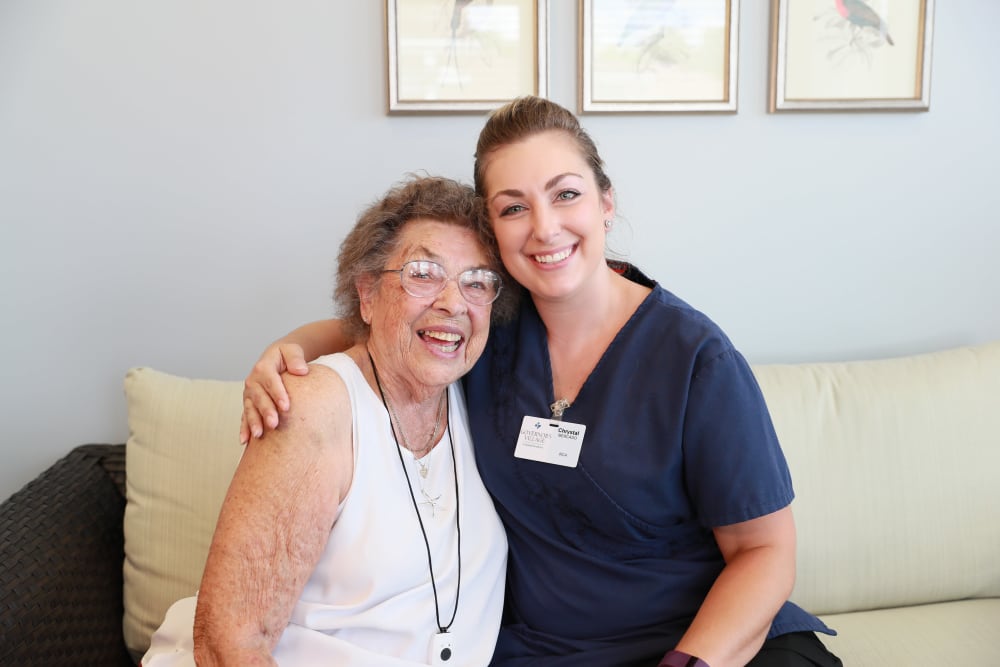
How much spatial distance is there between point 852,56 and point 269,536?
1.92 m

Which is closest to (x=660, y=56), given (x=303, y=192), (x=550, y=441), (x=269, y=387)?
(x=303, y=192)

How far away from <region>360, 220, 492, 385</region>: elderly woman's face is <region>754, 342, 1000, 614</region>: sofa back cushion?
2.84 feet

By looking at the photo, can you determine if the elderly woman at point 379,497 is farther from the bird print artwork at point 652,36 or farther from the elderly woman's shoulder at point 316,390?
the bird print artwork at point 652,36

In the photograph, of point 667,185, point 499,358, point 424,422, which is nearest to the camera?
point 424,422

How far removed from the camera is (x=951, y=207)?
220cm

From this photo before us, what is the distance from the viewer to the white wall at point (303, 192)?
6.48 feet

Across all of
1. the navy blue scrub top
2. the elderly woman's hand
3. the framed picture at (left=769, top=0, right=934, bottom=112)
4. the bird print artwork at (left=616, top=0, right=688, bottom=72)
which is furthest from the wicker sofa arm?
the framed picture at (left=769, top=0, right=934, bottom=112)

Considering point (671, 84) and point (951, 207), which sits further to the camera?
point (951, 207)

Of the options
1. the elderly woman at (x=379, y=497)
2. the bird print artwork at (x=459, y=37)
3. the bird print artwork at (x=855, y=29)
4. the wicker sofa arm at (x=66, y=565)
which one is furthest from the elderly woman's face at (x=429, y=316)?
the bird print artwork at (x=855, y=29)

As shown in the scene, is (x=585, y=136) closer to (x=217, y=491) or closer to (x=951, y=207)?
(x=217, y=491)

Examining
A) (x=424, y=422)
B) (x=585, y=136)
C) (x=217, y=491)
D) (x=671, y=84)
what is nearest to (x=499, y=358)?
(x=424, y=422)

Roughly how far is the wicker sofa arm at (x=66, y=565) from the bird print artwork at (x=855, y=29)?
2188 mm

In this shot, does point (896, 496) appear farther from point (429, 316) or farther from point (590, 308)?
point (429, 316)

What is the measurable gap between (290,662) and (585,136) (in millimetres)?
1116
